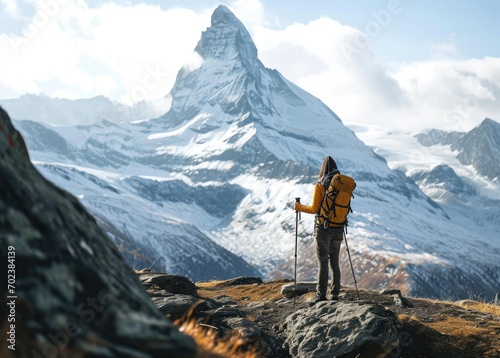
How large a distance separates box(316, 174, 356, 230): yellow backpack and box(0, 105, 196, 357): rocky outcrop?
10.3 meters

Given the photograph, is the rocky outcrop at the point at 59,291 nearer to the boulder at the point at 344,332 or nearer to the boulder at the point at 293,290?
the boulder at the point at 344,332

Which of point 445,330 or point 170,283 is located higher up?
point 170,283

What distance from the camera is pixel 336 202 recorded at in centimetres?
1599

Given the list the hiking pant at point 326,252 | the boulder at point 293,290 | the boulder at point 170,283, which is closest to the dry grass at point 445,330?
the boulder at point 293,290

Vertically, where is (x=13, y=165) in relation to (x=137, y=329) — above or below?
above

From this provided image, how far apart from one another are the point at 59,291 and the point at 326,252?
12.5 metres

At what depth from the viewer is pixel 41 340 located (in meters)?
4.52

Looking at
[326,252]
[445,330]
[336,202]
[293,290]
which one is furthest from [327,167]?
[293,290]

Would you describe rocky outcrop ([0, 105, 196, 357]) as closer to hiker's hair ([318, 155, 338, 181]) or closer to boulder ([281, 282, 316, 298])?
hiker's hair ([318, 155, 338, 181])

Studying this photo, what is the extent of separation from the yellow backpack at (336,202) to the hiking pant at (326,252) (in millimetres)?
303

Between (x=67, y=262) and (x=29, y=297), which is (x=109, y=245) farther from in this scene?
(x=29, y=297)

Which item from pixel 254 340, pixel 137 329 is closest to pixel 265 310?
pixel 254 340

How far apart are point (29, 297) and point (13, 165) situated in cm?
167

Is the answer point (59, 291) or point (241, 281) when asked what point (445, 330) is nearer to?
point (59, 291)
